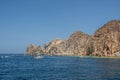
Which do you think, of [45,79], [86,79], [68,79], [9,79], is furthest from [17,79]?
[86,79]

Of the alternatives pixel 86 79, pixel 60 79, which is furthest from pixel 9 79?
pixel 86 79

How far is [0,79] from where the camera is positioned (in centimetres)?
6969

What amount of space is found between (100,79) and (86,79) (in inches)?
144

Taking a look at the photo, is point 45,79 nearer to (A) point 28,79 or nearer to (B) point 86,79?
(A) point 28,79

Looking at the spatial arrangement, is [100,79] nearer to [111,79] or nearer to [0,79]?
[111,79]

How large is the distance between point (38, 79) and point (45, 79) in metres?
1.88

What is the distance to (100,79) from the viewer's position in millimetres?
70125

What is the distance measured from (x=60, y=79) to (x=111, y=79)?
13.4 metres

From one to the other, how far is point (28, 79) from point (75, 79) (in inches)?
485

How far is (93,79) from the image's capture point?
70812 mm

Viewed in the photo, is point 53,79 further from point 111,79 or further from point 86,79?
point 111,79

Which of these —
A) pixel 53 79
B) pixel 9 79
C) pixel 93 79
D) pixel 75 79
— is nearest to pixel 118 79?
pixel 93 79

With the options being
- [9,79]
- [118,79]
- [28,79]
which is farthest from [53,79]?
[118,79]

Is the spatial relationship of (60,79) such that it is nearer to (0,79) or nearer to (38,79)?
(38,79)
